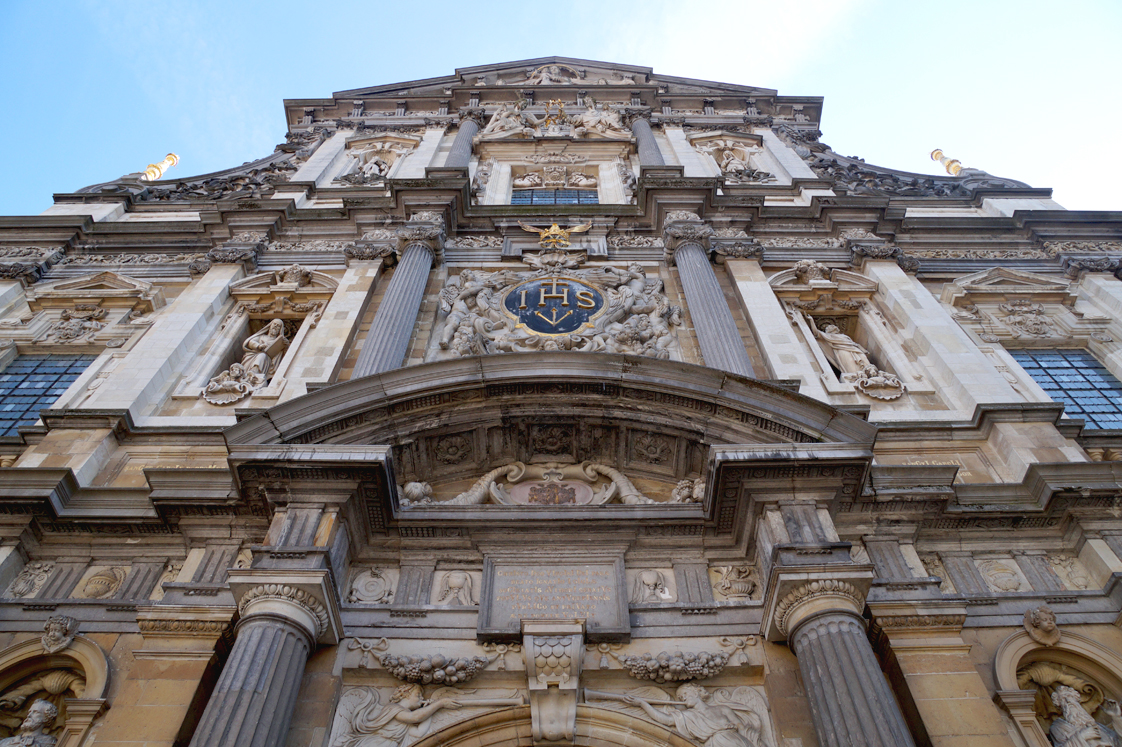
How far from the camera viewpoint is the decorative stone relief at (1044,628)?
868cm

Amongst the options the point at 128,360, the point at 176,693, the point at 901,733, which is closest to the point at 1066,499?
the point at 901,733

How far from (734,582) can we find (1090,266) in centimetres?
1185

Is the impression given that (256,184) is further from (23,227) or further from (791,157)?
(791,157)

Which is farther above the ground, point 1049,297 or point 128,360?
point 1049,297

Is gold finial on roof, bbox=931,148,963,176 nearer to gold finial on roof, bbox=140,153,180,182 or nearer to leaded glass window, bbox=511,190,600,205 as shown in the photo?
leaded glass window, bbox=511,190,600,205

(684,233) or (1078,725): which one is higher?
(684,233)

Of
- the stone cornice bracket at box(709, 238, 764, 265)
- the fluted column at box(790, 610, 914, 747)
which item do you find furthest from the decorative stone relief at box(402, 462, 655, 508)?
the stone cornice bracket at box(709, 238, 764, 265)

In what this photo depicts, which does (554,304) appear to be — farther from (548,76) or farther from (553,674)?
(548,76)

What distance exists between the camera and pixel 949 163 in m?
24.6

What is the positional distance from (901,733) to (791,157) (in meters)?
18.6

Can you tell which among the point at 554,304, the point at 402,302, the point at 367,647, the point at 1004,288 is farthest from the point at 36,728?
the point at 1004,288

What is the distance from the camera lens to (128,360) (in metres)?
13.3

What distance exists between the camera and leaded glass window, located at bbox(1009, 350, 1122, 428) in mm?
13195

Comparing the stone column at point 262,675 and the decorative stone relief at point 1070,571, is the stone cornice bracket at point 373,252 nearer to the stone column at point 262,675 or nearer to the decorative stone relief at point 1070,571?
the stone column at point 262,675
